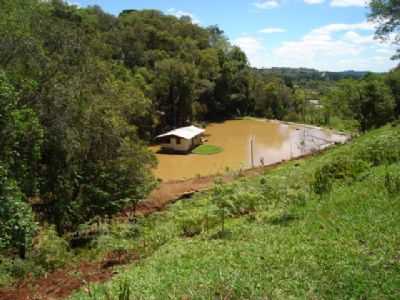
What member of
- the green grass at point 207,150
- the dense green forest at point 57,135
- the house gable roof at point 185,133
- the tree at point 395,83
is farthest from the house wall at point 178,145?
the tree at point 395,83

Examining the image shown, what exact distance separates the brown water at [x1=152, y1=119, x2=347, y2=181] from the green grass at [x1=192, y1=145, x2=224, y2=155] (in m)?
0.57

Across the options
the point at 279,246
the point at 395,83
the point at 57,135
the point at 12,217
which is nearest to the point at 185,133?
the point at 395,83

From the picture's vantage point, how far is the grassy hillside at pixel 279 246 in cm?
414

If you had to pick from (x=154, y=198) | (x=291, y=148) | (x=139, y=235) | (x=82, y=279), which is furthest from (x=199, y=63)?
(x=82, y=279)

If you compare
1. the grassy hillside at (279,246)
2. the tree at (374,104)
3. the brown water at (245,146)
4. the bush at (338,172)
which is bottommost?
the brown water at (245,146)

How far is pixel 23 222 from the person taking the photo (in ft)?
20.2

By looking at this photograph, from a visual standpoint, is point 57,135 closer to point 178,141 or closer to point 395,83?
point 178,141

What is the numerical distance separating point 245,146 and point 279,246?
987 inches

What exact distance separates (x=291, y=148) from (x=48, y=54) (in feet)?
72.7

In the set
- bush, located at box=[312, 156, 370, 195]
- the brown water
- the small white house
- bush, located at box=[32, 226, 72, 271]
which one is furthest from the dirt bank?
the small white house

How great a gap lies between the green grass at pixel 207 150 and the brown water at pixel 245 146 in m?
0.57

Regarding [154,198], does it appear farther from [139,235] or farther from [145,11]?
[145,11]

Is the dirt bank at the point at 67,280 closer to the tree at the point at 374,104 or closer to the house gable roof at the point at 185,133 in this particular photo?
the house gable roof at the point at 185,133

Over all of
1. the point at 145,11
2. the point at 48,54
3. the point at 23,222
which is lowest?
the point at 23,222
